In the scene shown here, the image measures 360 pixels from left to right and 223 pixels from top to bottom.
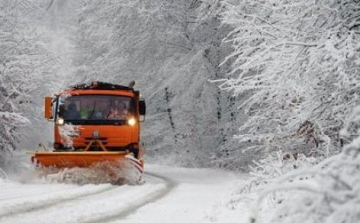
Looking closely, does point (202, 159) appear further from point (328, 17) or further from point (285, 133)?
point (328, 17)

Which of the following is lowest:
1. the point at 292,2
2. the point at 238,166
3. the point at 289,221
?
the point at 238,166

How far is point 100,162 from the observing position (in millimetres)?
12172

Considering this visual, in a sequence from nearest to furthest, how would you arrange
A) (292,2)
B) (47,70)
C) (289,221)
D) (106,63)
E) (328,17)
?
(289,221) → (328,17) → (292,2) → (47,70) → (106,63)

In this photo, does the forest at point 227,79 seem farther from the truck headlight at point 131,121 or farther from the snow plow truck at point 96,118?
the truck headlight at point 131,121

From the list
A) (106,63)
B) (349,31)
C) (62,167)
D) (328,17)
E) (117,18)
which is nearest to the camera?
(349,31)

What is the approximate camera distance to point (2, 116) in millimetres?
16672

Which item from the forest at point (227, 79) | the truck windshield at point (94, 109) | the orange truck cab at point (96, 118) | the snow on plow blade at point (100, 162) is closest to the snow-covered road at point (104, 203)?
the snow on plow blade at point (100, 162)

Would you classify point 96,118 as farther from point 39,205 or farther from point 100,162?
point 39,205

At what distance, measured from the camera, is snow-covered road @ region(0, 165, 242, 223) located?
7.19 metres

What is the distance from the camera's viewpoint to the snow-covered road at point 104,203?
23.6 feet

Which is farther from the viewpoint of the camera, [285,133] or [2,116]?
[2,116]

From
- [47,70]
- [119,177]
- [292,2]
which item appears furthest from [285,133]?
[47,70]

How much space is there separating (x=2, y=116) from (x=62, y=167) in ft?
17.5

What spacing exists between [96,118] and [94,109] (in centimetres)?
26
